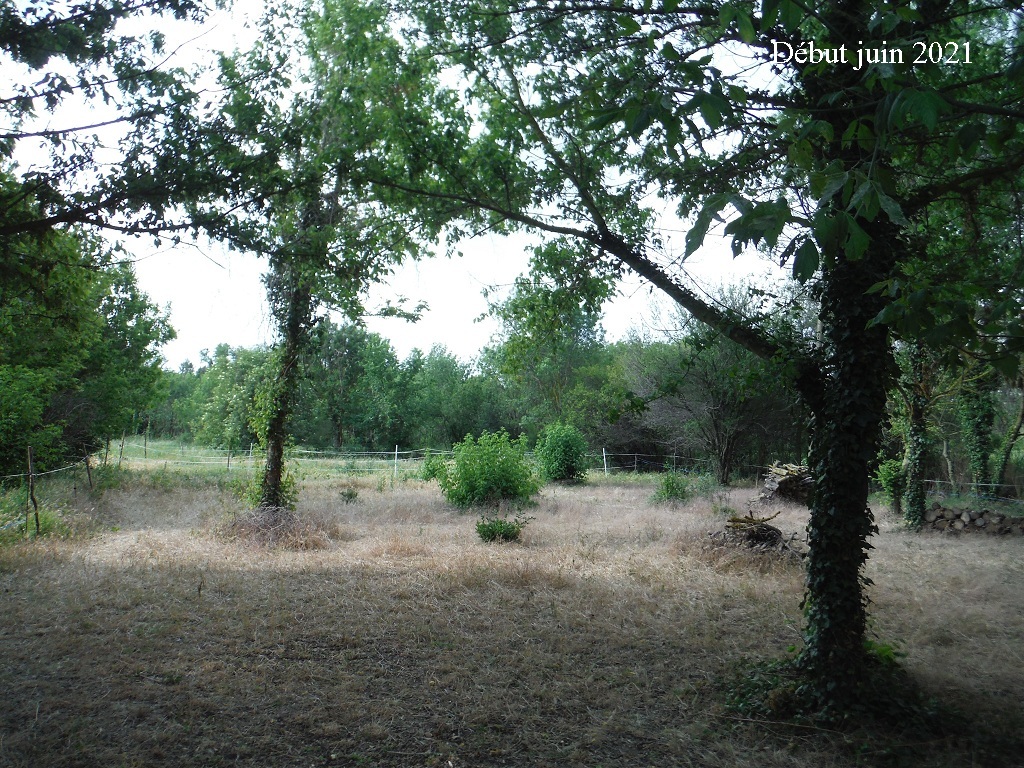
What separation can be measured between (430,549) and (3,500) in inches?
274

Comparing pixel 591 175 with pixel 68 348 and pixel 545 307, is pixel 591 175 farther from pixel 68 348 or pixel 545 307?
pixel 68 348

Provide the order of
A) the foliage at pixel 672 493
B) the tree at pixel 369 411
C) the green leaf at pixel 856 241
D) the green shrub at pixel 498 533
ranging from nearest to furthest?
the green leaf at pixel 856 241 < the green shrub at pixel 498 533 < the foliage at pixel 672 493 < the tree at pixel 369 411

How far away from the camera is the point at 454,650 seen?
5516 millimetres

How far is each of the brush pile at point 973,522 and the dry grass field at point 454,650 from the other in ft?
7.19

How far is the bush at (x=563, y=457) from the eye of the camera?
2211 cm

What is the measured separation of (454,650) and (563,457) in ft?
55.2

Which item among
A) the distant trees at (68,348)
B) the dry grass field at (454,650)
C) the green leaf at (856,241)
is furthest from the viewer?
the distant trees at (68,348)

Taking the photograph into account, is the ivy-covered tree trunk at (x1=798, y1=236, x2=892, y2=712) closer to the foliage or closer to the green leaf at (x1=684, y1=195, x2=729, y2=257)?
the green leaf at (x1=684, y1=195, x2=729, y2=257)

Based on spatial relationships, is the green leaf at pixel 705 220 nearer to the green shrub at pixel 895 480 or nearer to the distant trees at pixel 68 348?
the distant trees at pixel 68 348

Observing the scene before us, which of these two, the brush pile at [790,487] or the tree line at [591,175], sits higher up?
the tree line at [591,175]

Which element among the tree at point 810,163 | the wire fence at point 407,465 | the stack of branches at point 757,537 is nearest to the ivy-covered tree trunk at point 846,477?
the tree at point 810,163

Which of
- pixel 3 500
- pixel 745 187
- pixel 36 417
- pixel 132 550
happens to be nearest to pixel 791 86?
pixel 745 187

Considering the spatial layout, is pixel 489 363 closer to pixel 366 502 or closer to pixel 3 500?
pixel 366 502

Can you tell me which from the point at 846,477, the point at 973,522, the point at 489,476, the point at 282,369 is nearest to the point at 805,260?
the point at 846,477
